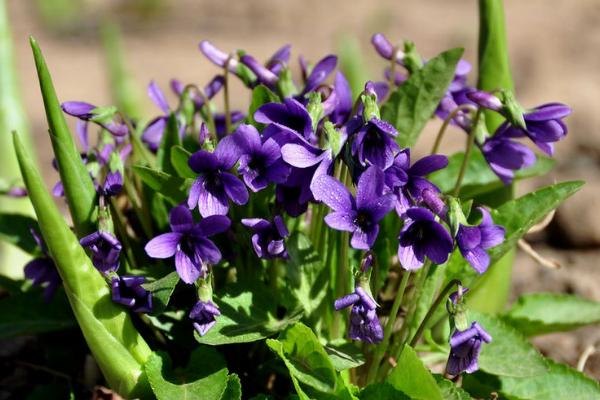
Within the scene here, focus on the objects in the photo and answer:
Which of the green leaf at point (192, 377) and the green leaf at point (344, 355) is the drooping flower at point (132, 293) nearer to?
the green leaf at point (192, 377)

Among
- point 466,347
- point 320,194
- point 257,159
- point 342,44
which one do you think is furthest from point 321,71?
point 342,44

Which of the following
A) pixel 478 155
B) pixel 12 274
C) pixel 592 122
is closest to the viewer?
pixel 478 155

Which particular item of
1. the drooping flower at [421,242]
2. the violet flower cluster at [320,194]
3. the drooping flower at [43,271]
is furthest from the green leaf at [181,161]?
the drooping flower at [421,242]

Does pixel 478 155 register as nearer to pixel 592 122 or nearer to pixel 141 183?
pixel 141 183

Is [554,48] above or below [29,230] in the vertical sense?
below

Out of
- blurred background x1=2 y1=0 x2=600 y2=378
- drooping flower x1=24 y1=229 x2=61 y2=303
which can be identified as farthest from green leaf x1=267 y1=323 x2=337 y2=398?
blurred background x1=2 y1=0 x2=600 y2=378

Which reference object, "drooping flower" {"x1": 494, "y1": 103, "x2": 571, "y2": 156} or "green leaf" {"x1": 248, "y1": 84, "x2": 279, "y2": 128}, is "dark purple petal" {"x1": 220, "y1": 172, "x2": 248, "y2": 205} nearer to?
"green leaf" {"x1": 248, "y1": 84, "x2": 279, "y2": 128}

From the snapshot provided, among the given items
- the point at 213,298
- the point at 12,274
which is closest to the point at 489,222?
the point at 213,298
